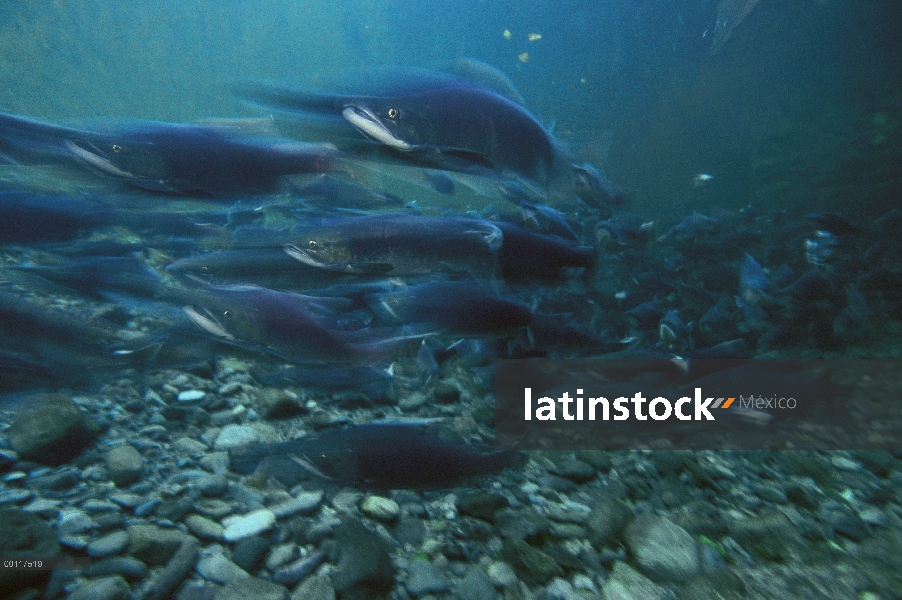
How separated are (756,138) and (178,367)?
48.8 feet

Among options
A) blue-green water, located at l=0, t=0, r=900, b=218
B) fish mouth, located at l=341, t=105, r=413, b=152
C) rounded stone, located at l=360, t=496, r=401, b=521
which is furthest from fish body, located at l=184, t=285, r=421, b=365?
blue-green water, located at l=0, t=0, r=900, b=218

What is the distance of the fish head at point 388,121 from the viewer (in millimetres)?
1391

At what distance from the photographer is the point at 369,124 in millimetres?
1388

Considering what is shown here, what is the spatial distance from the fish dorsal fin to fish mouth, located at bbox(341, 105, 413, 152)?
61cm

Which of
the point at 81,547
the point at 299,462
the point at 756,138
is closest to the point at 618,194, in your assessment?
the point at 299,462

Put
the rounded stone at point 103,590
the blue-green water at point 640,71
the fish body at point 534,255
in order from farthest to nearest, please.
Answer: the blue-green water at point 640,71 < the fish body at point 534,255 < the rounded stone at point 103,590

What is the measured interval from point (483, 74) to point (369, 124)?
768 millimetres

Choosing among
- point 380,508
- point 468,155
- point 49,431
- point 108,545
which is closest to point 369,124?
point 468,155

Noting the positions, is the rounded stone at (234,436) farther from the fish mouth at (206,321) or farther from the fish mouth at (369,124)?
the fish mouth at (369,124)

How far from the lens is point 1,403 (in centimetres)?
159

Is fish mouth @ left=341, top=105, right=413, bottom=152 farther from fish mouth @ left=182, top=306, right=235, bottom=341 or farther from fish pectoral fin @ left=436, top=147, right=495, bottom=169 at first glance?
fish mouth @ left=182, top=306, right=235, bottom=341

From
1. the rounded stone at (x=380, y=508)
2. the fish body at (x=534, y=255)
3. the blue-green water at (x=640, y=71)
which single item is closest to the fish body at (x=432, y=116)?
the fish body at (x=534, y=255)

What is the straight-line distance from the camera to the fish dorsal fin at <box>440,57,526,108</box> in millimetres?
1829

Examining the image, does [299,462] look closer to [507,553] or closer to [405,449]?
[405,449]
